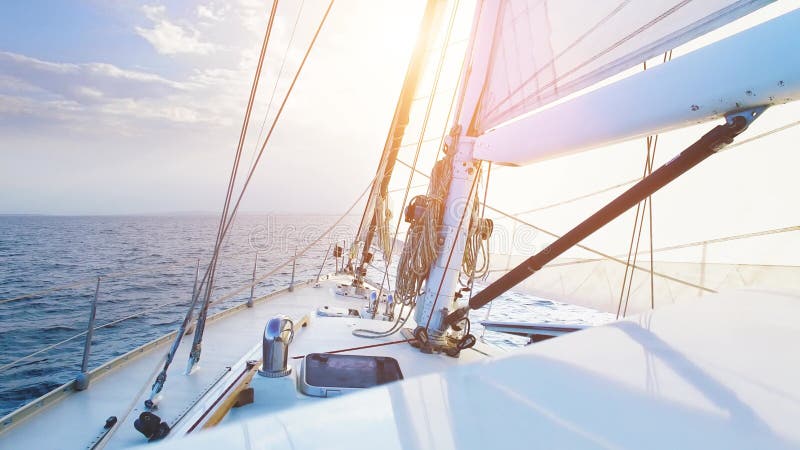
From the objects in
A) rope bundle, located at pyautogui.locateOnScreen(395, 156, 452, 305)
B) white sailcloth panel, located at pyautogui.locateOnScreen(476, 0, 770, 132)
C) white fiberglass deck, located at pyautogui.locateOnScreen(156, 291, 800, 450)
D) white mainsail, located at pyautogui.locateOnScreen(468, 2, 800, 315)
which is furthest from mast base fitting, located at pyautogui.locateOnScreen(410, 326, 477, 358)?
white fiberglass deck, located at pyautogui.locateOnScreen(156, 291, 800, 450)

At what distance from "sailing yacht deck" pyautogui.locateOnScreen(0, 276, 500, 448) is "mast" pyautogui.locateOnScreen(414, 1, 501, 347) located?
0.25 m

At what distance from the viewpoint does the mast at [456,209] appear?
2.54 m

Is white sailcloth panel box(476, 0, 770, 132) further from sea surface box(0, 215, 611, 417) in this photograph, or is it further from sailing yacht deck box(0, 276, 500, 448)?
sea surface box(0, 215, 611, 417)

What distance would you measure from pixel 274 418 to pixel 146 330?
9117 mm

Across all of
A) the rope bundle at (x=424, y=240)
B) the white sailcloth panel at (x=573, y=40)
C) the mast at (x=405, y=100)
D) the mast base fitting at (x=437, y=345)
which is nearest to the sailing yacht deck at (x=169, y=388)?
the mast base fitting at (x=437, y=345)

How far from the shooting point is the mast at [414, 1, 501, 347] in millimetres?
2543

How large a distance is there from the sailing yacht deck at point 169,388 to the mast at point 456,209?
25 centimetres

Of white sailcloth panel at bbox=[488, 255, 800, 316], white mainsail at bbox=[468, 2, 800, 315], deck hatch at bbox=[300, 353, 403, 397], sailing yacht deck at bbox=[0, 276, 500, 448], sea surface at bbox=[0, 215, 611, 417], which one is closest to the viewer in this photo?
deck hatch at bbox=[300, 353, 403, 397]

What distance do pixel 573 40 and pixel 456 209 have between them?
3.70ft

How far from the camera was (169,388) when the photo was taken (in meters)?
2.69

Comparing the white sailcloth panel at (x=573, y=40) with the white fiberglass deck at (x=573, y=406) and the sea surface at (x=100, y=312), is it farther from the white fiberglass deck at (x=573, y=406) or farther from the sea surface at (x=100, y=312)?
the sea surface at (x=100, y=312)

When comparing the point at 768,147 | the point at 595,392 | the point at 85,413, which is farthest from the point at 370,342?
the point at 768,147

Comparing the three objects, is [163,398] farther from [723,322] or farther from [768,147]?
[768,147]

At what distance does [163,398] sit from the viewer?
254 centimetres
